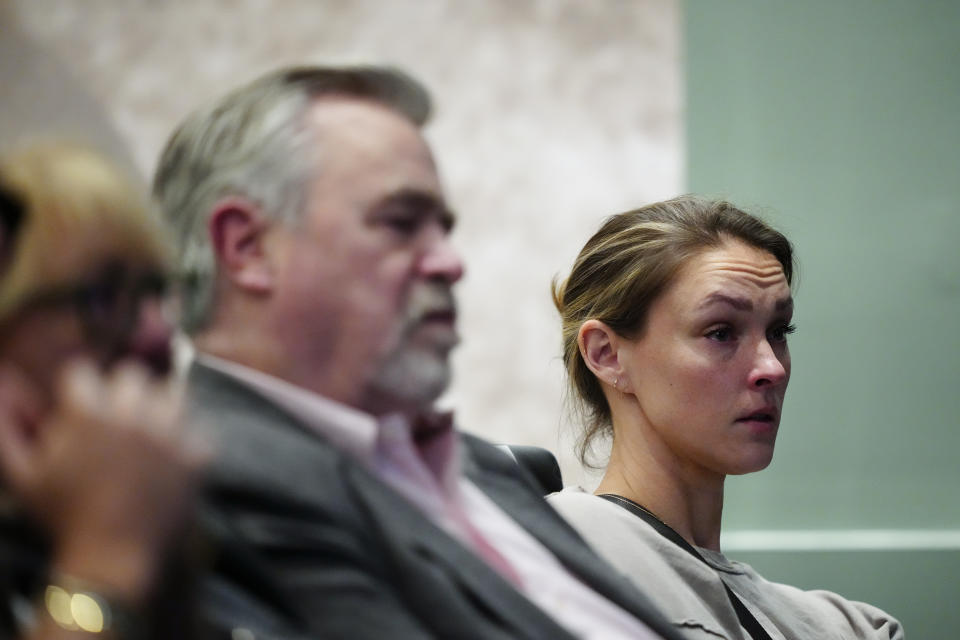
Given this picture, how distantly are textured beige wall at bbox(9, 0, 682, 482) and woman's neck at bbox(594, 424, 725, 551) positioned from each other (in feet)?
5.03

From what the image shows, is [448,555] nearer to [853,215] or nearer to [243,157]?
[243,157]

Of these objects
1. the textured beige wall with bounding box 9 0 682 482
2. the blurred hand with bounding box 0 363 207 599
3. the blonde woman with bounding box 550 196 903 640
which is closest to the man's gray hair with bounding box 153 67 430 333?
the blurred hand with bounding box 0 363 207 599

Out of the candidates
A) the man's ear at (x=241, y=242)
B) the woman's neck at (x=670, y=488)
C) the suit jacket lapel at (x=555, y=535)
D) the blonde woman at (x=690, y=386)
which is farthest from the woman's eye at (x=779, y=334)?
the man's ear at (x=241, y=242)

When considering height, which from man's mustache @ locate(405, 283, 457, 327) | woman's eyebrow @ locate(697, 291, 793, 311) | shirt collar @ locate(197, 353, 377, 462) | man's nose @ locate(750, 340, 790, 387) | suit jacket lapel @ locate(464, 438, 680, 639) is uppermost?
man's mustache @ locate(405, 283, 457, 327)

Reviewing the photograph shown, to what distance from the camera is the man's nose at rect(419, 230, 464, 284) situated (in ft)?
3.33

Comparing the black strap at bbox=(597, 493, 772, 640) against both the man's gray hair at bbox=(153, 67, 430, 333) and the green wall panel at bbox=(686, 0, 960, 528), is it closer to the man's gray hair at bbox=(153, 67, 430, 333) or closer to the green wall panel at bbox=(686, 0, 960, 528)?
the man's gray hair at bbox=(153, 67, 430, 333)

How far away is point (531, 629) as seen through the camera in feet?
3.16

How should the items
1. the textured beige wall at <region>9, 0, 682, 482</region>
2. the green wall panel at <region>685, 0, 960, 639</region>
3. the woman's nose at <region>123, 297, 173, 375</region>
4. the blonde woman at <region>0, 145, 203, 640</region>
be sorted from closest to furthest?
the blonde woman at <region>0, 145, 203, 640</region> → the woman's nose at <region>123, 297, 173, 375</region> → the green wall panel at <region>685, 0, 960, 639</region> → the textured beige wall at <region>9, 0, 682, 482</region>

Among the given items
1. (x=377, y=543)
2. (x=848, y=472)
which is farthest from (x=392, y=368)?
(x=848, y=472)

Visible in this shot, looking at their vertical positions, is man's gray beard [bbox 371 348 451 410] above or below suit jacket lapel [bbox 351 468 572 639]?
above

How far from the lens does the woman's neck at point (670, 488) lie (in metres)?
1.91

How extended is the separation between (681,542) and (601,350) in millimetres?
377

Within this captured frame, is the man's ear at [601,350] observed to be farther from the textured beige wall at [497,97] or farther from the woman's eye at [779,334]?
the textured beige wall at [497,97]

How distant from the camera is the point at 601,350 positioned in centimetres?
197
